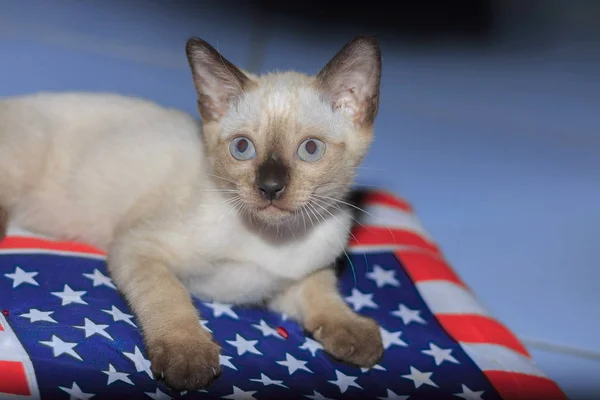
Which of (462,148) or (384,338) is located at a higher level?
(462,148)

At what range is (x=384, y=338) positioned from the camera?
1.94m

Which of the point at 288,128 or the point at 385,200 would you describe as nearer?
the point at 288,128

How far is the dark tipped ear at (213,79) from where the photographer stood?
68.8 inches

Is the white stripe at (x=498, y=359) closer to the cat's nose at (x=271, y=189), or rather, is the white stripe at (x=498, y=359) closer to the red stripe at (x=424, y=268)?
the red stripe at (x=424, y=268)

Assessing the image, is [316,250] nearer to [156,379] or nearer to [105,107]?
[156,379]

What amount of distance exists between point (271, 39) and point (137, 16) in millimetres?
743

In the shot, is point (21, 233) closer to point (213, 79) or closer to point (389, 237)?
point (213, 79)

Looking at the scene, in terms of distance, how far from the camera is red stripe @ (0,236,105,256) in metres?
1.94

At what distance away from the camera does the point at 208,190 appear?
1836 mm

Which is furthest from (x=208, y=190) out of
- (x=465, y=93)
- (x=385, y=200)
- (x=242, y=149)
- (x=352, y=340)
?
(x=465, y=93)

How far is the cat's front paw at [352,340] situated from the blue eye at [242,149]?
1.45 feet

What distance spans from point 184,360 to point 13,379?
0.31m

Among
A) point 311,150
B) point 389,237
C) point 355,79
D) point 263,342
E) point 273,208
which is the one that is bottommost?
point 263,342

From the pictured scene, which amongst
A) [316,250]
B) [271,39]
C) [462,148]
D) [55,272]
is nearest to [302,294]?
[316,250]
